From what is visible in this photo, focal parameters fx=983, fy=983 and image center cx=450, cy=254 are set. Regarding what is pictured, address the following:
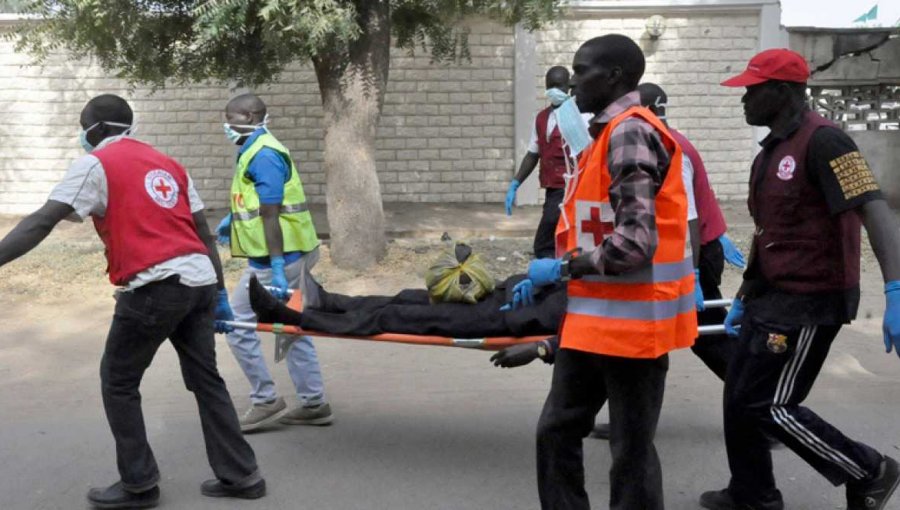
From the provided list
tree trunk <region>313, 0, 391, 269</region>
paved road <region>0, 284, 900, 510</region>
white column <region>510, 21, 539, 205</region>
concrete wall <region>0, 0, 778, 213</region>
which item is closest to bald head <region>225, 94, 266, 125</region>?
paved road <region>0, 284, 900, 510</region>

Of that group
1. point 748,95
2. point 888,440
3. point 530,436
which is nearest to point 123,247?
point 530,436

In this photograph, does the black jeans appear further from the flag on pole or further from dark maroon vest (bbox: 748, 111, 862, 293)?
the flag on pole

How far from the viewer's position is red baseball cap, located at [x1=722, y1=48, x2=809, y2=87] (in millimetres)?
3719

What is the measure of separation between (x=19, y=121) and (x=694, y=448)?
1099cm

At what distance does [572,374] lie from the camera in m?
3.34

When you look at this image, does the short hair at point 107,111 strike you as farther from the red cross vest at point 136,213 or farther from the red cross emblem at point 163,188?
the red cross emblem at point 163,188

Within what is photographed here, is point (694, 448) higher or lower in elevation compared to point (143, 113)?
lower

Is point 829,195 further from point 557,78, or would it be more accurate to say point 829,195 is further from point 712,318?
point 557,78

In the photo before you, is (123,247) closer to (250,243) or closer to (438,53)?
(250,243)

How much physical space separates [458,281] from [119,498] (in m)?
1.74

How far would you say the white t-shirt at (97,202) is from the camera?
387 centimetres

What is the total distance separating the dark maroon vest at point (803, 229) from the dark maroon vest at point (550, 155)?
141 inches

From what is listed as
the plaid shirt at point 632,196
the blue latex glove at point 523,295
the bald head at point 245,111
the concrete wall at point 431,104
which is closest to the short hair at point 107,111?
the bald head at point 245,111

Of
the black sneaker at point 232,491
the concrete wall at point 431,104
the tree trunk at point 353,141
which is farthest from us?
the concrete wall at point 431,104
